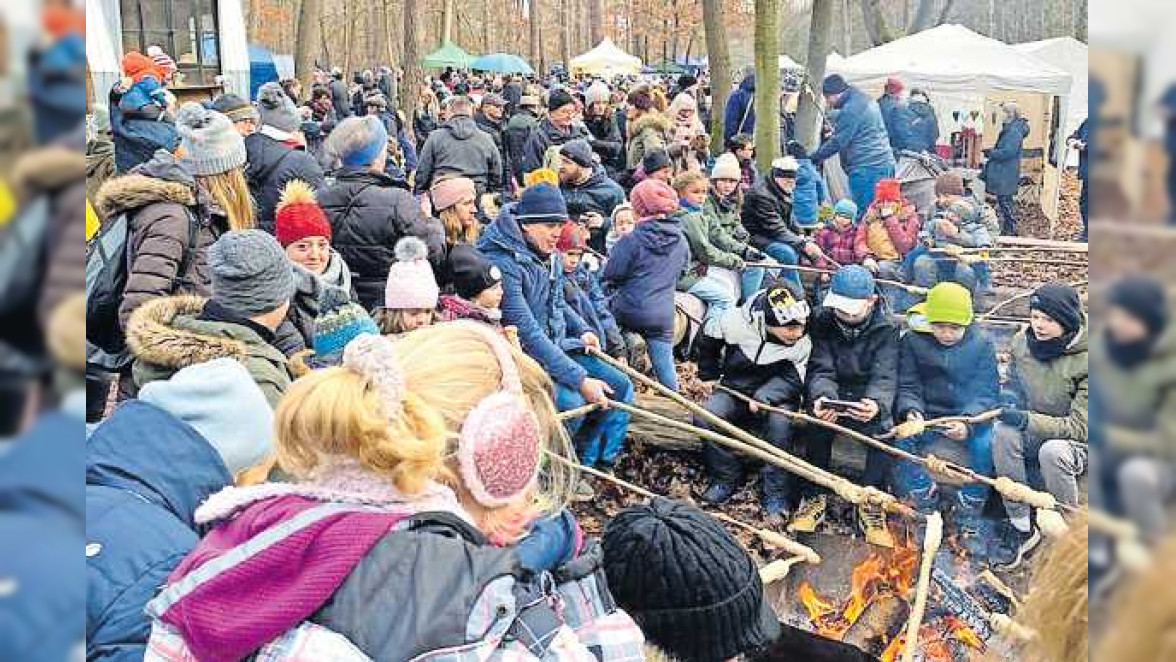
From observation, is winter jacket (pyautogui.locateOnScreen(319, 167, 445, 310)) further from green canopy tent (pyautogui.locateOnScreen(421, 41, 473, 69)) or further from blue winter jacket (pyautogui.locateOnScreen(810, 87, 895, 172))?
green canopy tent (pyautogui.locateOnScreen(421, 41, 473, 69))

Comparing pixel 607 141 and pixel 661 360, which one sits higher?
pixel 607 141

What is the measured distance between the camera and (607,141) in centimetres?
1152

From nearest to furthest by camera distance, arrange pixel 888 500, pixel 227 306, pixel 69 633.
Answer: pixel 69 633
pixel 227 306
pixel 888 500

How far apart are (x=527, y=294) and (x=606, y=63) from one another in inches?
1156

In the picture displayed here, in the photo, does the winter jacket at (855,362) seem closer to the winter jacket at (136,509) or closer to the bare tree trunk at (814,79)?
the winter jacket at (136,509)

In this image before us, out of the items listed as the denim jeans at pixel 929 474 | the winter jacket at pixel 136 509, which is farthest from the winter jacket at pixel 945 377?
the winter jacket at pixel 136 509

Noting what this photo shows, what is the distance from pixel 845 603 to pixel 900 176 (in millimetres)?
6503

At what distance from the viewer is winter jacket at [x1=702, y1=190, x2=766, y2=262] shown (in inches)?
303

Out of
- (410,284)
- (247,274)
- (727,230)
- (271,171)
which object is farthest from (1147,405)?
(727,230)

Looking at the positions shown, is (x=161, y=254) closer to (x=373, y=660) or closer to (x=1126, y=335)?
(x=373, y=660)

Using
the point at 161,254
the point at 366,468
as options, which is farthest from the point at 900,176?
the point at 366,468

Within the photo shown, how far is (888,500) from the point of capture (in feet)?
14.6

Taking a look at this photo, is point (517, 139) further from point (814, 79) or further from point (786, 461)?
point (786, 461)

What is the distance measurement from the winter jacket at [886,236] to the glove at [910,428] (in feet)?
10.9
